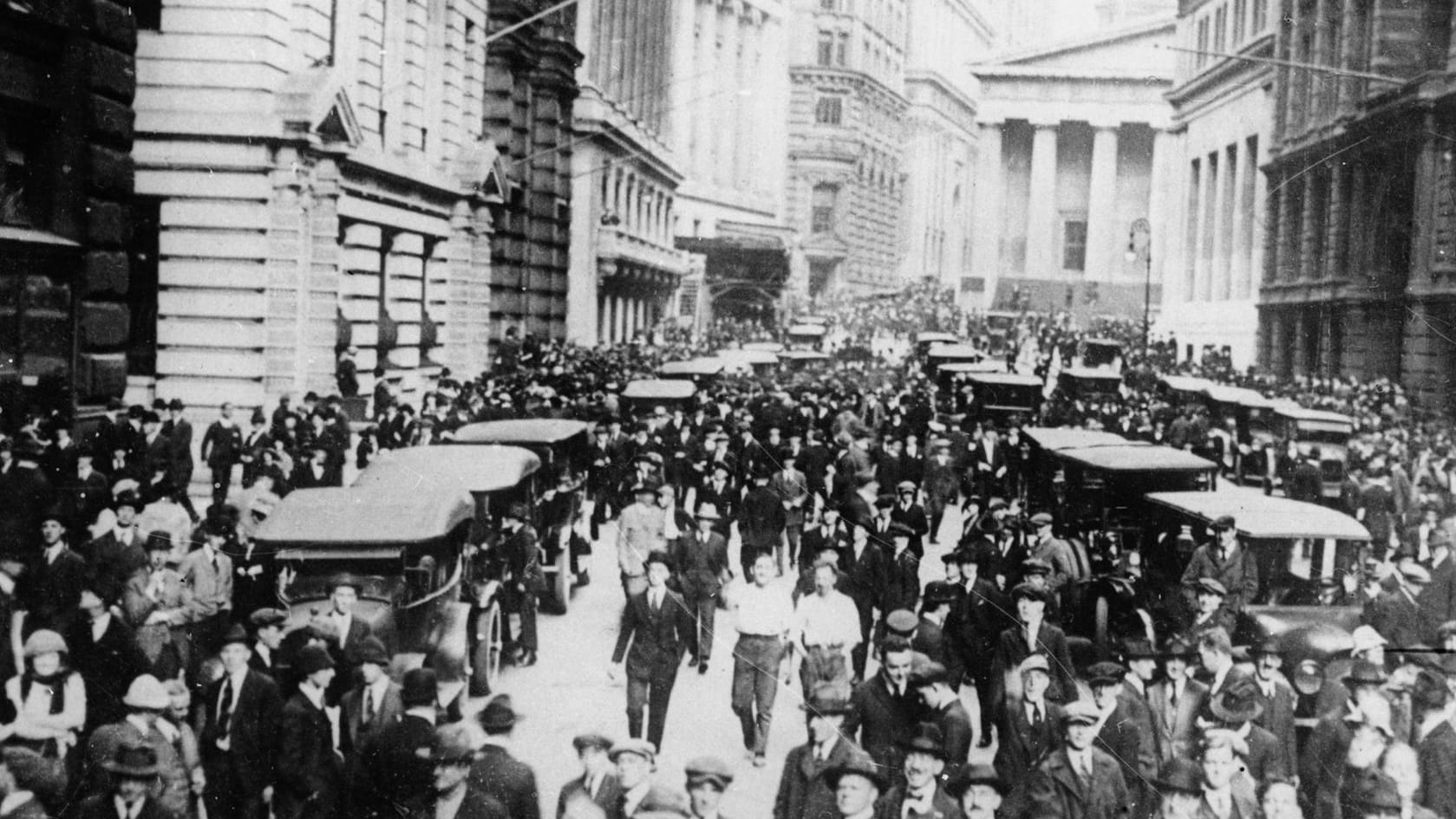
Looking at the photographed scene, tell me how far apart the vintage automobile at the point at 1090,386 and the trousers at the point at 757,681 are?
24.5 metres

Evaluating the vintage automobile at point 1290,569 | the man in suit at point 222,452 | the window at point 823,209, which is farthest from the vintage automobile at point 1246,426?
the window at point 823,209

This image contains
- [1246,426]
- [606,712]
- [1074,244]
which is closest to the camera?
[606,712]

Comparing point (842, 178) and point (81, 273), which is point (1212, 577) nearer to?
point (81, 273)

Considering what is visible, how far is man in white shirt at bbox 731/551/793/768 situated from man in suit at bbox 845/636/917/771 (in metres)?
1.91

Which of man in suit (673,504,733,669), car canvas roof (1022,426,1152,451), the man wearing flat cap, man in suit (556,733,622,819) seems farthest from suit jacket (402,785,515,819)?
car canvas roof (1022,426,1152,451)

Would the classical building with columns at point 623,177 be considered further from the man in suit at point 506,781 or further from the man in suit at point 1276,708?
the man in suit at point 506,781

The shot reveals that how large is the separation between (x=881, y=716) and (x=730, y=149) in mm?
70211

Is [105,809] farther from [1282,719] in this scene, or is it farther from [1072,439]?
[1072,439]

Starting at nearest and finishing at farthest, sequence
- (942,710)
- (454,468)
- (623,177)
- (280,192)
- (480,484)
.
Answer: (942,710) < (480,484) < (454,468) < (280,192) < (623,177)

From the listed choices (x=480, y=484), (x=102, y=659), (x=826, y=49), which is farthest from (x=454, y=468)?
(x=826, y=49)

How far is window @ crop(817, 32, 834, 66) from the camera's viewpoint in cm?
8419

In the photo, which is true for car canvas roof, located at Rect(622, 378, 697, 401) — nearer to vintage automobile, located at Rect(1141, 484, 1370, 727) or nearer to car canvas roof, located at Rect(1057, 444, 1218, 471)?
car canvas roof, located at Rect(1057, 444, 1218, 471)

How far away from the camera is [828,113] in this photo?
8550 centimetres

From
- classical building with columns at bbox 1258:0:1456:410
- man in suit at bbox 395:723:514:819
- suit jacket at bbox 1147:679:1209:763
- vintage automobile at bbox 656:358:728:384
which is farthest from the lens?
classical building with columns at bbox 1258:0:1456:410
